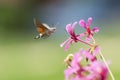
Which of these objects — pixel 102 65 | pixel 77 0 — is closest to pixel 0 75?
pixel 77 0

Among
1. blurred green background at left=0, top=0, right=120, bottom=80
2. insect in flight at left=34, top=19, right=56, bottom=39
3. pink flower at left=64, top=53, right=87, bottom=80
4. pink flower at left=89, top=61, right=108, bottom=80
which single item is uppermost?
blurred green background at left=0, top=0, right=120, bottom=80

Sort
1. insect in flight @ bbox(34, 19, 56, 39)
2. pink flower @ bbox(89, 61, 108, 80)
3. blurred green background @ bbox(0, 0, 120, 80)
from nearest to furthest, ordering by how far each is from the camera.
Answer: pink flower @ bbox(89, 61, 108, 80) → insect in flight @ bbox(34, 19, 56, 39) → blurred green background @ bbox(0, 0, 120, 80)

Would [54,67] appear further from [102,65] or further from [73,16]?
[102,65]

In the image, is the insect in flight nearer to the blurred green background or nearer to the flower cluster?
the flower cluster

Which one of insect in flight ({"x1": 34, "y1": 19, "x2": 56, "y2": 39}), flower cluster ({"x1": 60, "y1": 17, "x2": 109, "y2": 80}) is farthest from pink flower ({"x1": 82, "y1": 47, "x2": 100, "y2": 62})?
insect in flight ({"x1": 34, "y1": 19, "x2": 56, "y2": 39})

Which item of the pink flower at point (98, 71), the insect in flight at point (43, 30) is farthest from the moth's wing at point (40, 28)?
the pink flower at point (98, 71)

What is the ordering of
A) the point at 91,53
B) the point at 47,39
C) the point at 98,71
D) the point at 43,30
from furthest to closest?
1. the point at 47,39
2. the point at 43,30
3. the point at 91,53
4. the point at 98,71

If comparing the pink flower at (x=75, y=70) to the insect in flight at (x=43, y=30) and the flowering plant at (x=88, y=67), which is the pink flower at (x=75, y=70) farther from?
the insect in flight at (x=43, y=30)

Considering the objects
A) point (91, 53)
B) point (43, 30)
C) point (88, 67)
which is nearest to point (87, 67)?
point (88, 67)

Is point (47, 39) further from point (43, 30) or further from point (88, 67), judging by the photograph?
point (88, 67)
